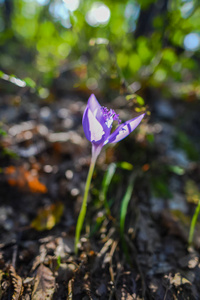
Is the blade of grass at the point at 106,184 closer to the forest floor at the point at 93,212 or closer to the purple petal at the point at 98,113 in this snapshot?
the forest floor at the point at 93,212

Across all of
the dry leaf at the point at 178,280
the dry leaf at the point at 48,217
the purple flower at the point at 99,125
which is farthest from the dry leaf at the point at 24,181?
the dry leaf at the point at 178,280

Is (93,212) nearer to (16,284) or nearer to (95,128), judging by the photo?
(16,284)

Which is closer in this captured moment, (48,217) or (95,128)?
(95,128)

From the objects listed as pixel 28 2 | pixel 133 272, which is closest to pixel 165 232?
pixel 133 272

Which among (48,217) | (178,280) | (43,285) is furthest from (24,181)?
(178,280)

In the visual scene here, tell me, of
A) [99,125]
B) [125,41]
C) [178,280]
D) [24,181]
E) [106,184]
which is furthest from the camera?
[125,41]

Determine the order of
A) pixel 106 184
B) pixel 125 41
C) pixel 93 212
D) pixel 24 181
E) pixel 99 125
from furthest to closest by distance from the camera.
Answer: pixel 125 41 < pixel 24 181 < pixel 93 212 < pixel 106 184 < pixel 99 125

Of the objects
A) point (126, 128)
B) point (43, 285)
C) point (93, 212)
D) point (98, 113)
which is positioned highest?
point (98, 113)
